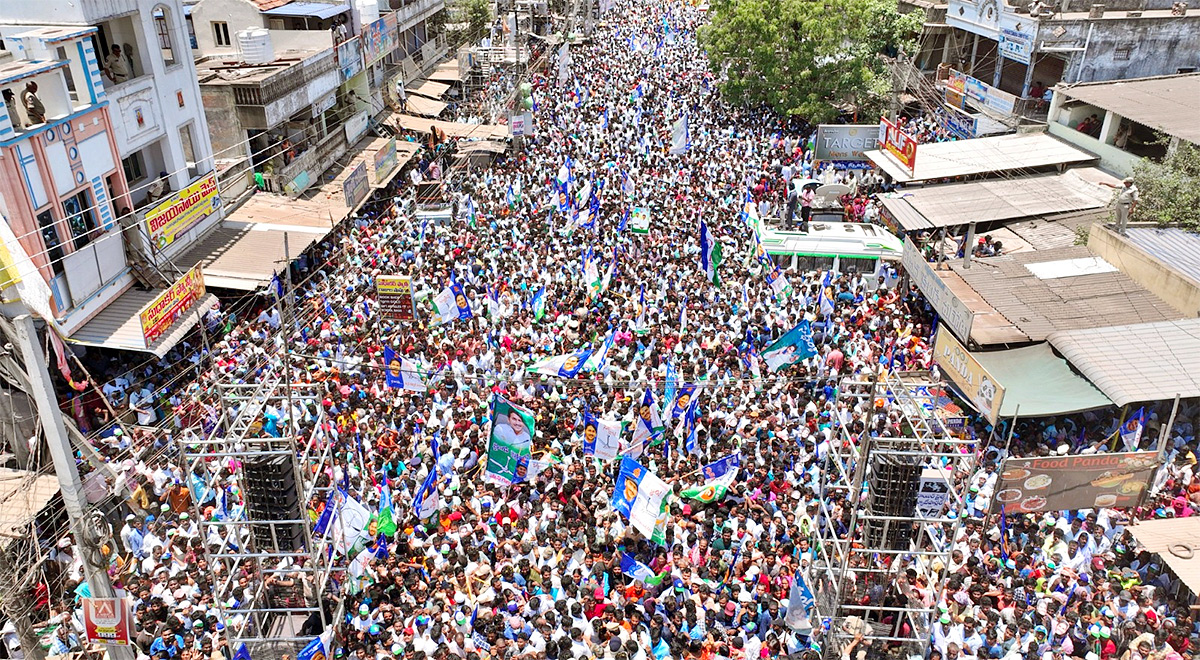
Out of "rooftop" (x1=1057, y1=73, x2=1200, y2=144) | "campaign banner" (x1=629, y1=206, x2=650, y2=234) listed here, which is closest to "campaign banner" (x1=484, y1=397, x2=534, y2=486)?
"campaign banner" (x1=629, y1=206, x2=650, y2=234)

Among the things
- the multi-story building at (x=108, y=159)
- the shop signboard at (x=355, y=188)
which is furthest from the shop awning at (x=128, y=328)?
the shop signboard at (x=355, y=188)

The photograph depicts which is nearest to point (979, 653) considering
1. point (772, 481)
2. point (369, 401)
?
point (772, 481)

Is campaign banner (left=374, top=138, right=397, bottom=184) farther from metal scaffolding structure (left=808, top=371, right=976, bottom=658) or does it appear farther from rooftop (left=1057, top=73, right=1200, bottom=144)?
rooftop (left=1057, top=73, right=1200, bottom=144)

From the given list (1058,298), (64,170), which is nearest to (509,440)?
(64,170)

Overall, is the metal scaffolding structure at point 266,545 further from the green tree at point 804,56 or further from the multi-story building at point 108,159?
the green tree at point 804,56

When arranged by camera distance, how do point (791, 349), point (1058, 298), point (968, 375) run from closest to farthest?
point (968, 375)
point (791, 349)
point (1058, 298)

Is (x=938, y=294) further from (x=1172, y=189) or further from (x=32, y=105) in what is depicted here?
(x=32, y=105)
